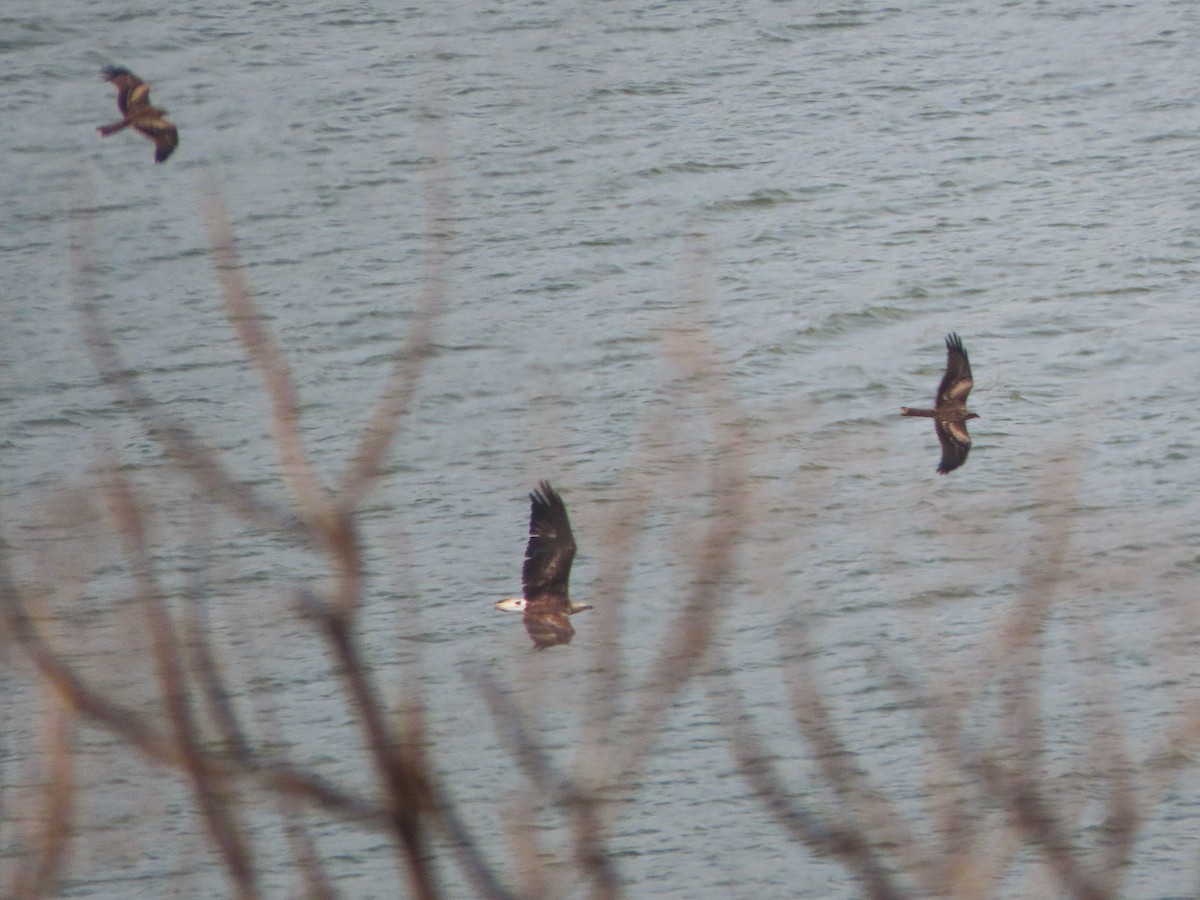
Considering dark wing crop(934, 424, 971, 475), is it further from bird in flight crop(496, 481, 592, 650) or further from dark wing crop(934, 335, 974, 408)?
bird in flight crop(496, 481, 592, 650)

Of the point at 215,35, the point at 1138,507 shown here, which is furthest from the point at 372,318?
the point at 1138,507

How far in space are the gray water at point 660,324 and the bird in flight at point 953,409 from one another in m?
2.11

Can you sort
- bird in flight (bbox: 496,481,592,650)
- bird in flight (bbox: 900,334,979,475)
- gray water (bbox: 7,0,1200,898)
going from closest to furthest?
1. bird in flight (bbox: 496,481,592,650)
2. bird in flight (bbox: 900,334,979,475)
3. gray water (bbox: 7,0,1200,898)

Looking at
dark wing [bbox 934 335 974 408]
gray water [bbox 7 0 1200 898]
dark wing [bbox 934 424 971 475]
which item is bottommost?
gray water [bbox 7 0 1200 898]

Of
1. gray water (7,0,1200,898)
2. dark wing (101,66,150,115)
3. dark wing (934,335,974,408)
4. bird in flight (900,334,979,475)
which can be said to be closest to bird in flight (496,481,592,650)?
bird in flight (900,334,979,475)

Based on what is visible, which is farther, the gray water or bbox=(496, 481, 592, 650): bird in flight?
the gray water

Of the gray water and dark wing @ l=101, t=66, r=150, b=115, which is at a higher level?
dark wing @ l=101, t=66, r=150, b=115

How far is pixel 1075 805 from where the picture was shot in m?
16.6

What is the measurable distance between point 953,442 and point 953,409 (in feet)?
2.28

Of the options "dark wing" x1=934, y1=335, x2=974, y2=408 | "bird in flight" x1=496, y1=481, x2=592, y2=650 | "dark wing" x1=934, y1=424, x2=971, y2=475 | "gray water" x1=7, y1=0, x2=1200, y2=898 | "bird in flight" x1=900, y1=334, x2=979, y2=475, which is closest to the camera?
"bird in flight" x1=496, y1=481, x2=592, y2=650

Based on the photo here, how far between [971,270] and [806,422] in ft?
15.5

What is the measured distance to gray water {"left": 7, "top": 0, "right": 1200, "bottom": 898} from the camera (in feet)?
60.0

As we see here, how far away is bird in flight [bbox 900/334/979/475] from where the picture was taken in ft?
49.4

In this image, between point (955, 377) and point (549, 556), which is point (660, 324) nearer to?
point (955, 377)
